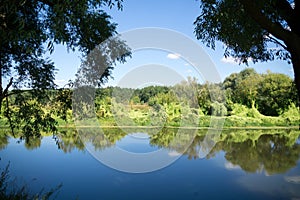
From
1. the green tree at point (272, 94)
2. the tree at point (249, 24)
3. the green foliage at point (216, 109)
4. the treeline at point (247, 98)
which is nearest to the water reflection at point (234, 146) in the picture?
the green foliage at point (216, 109)

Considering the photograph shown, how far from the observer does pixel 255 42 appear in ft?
10.8

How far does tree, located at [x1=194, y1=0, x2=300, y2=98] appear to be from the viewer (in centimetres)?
219

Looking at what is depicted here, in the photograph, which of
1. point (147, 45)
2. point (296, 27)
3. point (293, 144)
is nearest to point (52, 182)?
point (147, 45)

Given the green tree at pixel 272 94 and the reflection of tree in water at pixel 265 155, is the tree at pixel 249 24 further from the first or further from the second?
the green tree at pixel 272 94

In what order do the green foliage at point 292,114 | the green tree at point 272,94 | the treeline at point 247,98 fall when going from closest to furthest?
the treeline at point 247,98, the green foliage at point 292,114, the green tree at point 272,94

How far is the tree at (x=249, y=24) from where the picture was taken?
2.19 metres

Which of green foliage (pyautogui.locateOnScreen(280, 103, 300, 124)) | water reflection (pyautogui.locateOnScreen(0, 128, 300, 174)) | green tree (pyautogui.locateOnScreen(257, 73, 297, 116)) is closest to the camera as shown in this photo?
water reflection (pyautogui.locateOnScreen(0, 128, 300, 174))

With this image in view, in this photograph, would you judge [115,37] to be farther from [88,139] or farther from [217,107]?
[217,107]

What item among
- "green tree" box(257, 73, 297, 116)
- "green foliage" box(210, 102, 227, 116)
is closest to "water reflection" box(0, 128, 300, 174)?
"green foliage" box(210, 102, 227, 116)

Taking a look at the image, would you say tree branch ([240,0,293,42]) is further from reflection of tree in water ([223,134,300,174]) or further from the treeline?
the treeline

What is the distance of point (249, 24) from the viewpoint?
293 centimetres

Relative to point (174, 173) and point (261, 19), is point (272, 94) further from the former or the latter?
point (261, 19)

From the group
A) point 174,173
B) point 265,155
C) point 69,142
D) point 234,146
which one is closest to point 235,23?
point 174,173

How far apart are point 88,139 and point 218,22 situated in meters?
9.25
